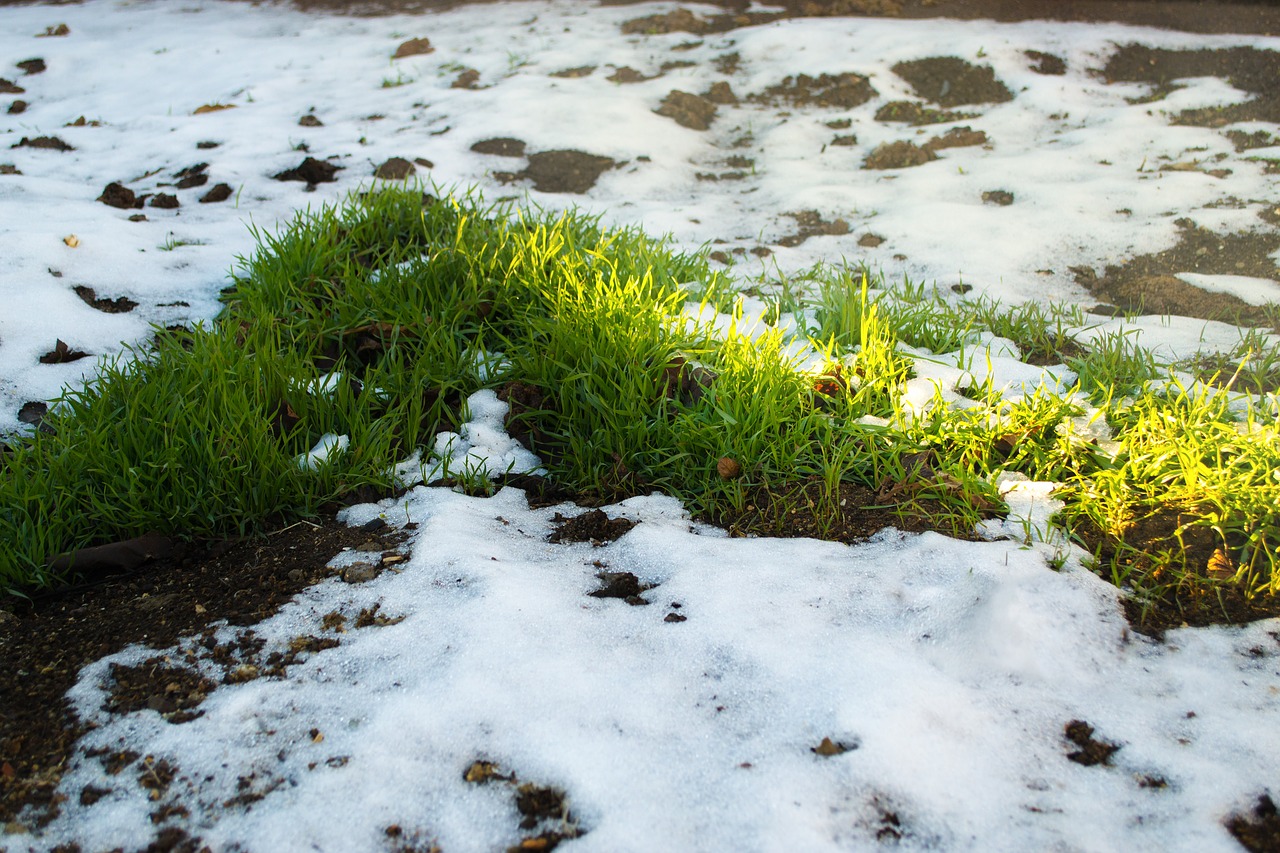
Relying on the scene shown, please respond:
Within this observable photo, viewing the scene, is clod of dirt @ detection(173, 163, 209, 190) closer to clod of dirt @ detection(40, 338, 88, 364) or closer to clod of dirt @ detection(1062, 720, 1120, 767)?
clod of dirt @ detection(40, 338, 88, 364)

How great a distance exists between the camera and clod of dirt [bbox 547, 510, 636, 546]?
80.7 inches

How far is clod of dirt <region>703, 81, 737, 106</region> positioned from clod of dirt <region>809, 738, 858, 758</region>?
15.2ft

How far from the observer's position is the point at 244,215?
3711 millimetres

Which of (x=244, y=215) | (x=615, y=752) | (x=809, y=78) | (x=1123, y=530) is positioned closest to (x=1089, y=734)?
(x=1123, y=530)

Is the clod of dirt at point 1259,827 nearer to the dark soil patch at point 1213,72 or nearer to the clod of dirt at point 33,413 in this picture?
the clod of dirt at point 33,413

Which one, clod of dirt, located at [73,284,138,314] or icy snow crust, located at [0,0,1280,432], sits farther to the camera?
icy snow crust, located at [0,0,1280,432]

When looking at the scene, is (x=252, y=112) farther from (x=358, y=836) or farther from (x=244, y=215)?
(x=358, y=836)

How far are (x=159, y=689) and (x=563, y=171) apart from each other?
3.34 m

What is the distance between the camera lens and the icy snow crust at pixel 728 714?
129 centimetres

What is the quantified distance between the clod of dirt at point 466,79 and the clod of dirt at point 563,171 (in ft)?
4.02

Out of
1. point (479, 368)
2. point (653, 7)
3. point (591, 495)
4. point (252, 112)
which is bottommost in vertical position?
point (591, 495)

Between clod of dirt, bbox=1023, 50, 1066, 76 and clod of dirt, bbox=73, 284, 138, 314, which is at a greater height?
clod of dirt, bbox=1023, 50, 1066, 76

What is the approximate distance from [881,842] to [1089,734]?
1.46ft

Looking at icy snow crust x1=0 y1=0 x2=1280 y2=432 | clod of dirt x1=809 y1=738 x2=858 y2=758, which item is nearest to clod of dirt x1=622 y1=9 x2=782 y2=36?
icy snow crust x1=0 y1=0 x2=1280 y2=432
